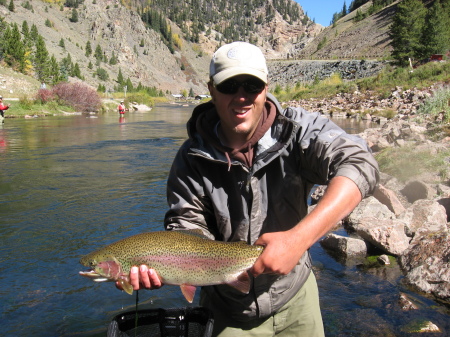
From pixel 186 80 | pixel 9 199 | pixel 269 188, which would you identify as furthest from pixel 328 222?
pixel 186 80

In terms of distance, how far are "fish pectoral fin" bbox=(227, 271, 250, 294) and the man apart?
0.17 meters

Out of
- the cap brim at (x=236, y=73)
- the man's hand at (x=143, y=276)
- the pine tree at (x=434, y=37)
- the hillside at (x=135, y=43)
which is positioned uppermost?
the hillside at (x=135, y=43)

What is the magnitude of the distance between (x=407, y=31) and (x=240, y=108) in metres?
57.6

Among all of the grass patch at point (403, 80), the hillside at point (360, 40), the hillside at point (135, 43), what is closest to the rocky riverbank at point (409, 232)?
the grass patch at point (403, 80)

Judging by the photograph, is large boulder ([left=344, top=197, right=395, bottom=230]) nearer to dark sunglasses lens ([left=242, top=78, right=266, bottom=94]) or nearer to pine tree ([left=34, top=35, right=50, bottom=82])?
dark sunglasses lens ([left=242, top=78, right=266, bottom=94])

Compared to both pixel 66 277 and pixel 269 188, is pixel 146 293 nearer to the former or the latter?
pixel 66 277

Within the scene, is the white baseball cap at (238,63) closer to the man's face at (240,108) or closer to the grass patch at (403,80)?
the man's face at (240,108)

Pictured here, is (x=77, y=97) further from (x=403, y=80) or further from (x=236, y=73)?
(x=236, y=73)

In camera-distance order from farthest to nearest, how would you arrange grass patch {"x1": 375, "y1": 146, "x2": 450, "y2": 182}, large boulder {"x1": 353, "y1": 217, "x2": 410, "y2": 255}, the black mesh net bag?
grass patch {"x1": 375, "y1": 146, "x2": 450, "y2": 182} < large boulder {"x1": 353, "y1": 217, "x2": 410, "y2": 255} < the black mesh net bag

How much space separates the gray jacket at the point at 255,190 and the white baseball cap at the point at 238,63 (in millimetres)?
321

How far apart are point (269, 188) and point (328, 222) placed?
0.70 meters

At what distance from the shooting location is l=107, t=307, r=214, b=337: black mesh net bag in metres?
2.61

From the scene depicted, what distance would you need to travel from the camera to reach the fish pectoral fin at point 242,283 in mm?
2367

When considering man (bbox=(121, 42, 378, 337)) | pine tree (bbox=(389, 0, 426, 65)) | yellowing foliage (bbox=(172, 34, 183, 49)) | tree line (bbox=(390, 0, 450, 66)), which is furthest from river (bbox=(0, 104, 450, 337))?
yellowing foliage (bbox=(172, 34, 183, 49))
